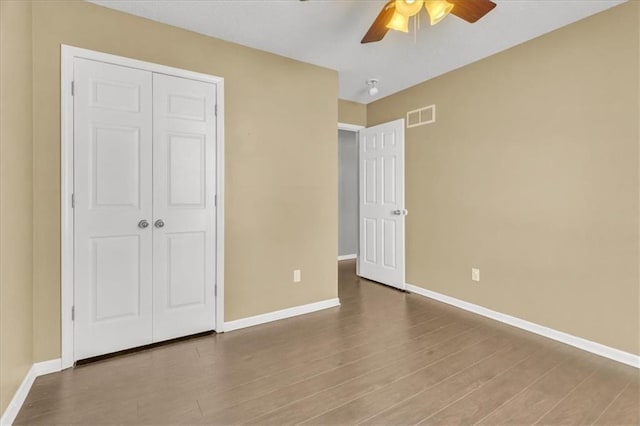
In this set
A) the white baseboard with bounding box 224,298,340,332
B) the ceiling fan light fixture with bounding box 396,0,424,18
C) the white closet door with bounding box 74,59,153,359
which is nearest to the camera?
the ceiling fan light fixture with bounding box 396,0,424,18

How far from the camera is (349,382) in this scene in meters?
1.95

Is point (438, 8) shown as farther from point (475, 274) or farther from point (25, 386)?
point (25, 386)

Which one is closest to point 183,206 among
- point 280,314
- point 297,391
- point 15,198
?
point 15,198

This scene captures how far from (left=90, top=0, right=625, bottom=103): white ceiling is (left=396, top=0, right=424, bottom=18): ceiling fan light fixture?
1.30 feet

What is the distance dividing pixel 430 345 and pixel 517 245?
1243mm

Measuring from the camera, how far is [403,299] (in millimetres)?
3543

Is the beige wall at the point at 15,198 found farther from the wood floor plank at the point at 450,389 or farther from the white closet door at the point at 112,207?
the wood floor plank at the point at 450,389

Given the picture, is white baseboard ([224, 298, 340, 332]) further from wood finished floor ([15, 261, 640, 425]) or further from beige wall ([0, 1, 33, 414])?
beige wall ([0, 1, 33, 414])

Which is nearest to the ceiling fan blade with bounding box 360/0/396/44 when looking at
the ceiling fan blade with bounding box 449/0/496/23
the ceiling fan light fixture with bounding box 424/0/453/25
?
the ceiling fan light fixture with bounding box 424/0/453/25

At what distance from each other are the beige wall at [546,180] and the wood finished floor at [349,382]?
41cm

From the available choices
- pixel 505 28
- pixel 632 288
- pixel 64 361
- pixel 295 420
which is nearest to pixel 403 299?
pixel 632 288

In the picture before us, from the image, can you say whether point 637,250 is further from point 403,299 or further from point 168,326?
point 168,326

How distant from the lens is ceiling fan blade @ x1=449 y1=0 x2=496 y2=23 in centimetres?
174

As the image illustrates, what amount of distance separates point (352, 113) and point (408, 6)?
8.53ft
